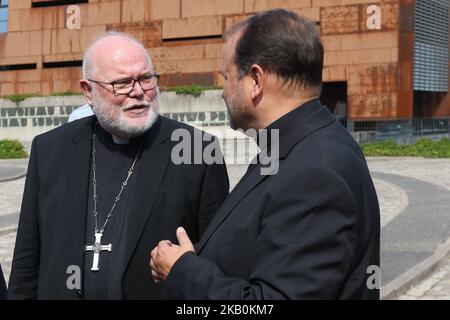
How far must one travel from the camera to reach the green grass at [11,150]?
28953 mm

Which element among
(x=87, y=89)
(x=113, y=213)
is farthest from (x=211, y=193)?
(x=87, y=89)

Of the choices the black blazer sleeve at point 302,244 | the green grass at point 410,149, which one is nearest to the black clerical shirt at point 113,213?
the black blazer sleeve at point 302,244

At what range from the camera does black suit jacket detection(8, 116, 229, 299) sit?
10.4ft

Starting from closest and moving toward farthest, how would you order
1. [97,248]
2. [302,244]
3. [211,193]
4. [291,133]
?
[302,244]
[291,133]
[97,248]
[211,193]

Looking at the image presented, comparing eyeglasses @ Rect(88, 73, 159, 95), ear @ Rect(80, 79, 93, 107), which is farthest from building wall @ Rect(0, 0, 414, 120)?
eyeglasses @ Rect(88, 73, 159, 95)

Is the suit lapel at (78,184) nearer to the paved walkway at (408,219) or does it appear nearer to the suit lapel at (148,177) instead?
the suit lapel at (148,177)

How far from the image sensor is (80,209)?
10.7ft

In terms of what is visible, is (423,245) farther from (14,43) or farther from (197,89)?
(14,43)

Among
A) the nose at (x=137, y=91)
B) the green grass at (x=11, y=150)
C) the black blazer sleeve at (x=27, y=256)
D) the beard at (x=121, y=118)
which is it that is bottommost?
the green grass at (x=11, y=150)

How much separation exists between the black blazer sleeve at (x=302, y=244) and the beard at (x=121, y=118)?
4.32 ft

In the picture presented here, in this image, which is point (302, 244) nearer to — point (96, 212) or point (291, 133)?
point (291, 133)

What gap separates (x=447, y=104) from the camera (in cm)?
3875

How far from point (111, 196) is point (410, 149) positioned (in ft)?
87.1
